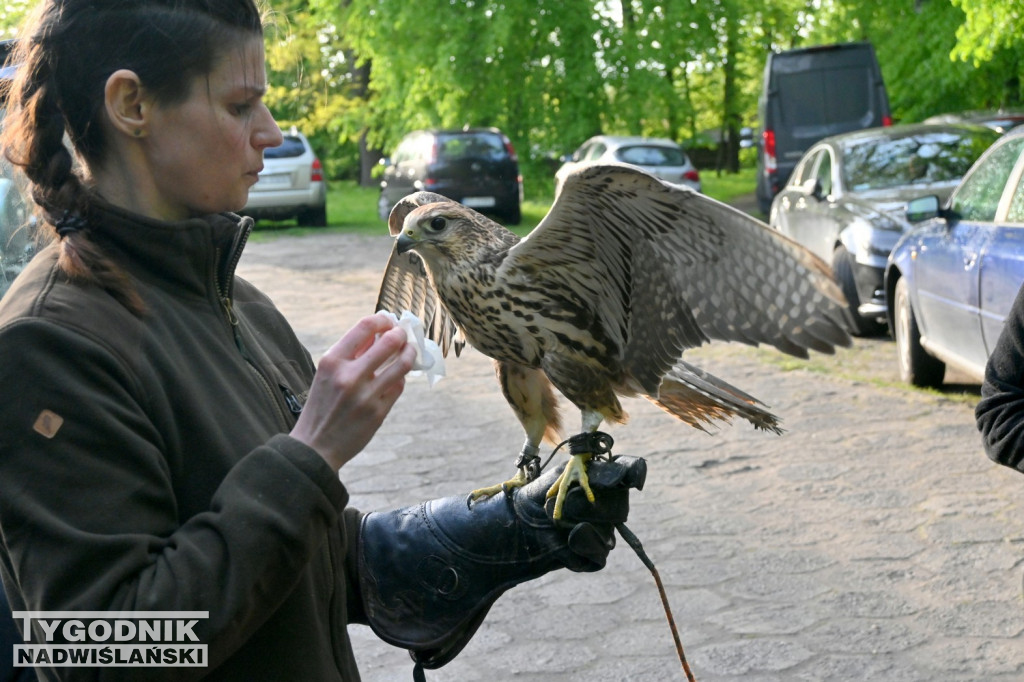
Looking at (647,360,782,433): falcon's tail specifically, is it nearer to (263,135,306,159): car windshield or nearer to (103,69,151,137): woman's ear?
(103,69,151,137): woman's ear

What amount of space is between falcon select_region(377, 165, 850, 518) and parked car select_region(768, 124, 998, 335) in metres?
5.53

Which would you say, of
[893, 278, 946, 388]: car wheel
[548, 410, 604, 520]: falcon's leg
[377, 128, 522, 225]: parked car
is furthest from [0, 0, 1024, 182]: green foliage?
[548, 410, 604, 520]: falcon's leg

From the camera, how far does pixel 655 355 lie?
306 cm

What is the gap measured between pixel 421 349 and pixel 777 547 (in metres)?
3.28

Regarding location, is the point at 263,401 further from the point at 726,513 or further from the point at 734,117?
the point at 734,117

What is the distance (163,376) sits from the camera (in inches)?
55.7

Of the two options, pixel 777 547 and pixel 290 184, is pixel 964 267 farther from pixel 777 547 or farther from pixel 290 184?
pixel 290 184

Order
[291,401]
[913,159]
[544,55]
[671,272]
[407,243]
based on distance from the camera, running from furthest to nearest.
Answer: [544,55] → [913,159] → [407,243] → [671,272] → [291,401]

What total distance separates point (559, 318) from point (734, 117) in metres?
34.9

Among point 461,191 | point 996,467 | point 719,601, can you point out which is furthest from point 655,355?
point 461,191

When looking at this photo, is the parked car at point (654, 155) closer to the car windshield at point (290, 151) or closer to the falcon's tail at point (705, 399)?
the car windshield at point (290, 151)

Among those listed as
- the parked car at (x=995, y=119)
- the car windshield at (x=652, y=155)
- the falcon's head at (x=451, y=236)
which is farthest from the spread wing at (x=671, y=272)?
the car windshield at (x=652, y=155)

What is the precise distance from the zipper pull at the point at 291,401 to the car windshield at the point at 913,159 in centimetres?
834

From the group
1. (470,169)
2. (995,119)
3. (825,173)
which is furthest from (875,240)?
(470,169)
